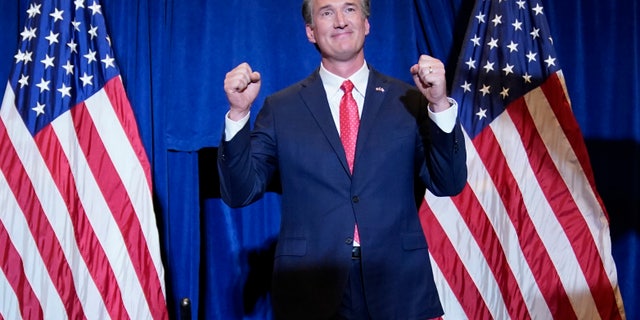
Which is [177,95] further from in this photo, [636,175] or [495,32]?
[636,175]

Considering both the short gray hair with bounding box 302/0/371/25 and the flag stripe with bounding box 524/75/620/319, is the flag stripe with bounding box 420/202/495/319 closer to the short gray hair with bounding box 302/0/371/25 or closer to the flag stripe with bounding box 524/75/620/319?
the flag stripe with bounding box 524/75/620/319

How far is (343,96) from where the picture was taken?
5.54 feet

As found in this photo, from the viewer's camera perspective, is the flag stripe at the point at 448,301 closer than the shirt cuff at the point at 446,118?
No

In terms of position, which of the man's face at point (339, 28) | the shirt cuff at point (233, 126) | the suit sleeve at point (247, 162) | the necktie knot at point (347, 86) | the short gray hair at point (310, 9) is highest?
the short gray hair at point (310, 9)

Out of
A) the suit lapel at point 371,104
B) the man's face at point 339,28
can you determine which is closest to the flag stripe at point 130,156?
the man's face at point 339,28

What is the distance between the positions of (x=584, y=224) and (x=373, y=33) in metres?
1.17

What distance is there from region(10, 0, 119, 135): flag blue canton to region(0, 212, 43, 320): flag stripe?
0.99ft

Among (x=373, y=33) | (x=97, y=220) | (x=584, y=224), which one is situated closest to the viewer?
(x=97, y=220)

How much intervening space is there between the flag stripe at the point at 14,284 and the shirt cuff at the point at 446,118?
5.43 ft

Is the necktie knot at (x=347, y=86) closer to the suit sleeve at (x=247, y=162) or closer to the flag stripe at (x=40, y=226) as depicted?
the suit sleeve at (x=247, y=162)

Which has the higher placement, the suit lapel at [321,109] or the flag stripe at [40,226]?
the suit lapel at [321,109]

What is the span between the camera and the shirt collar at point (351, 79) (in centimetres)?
171

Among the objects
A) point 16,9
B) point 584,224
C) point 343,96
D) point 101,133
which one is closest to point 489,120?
point 584,224

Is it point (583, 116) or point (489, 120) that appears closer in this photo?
point (489, 120)
